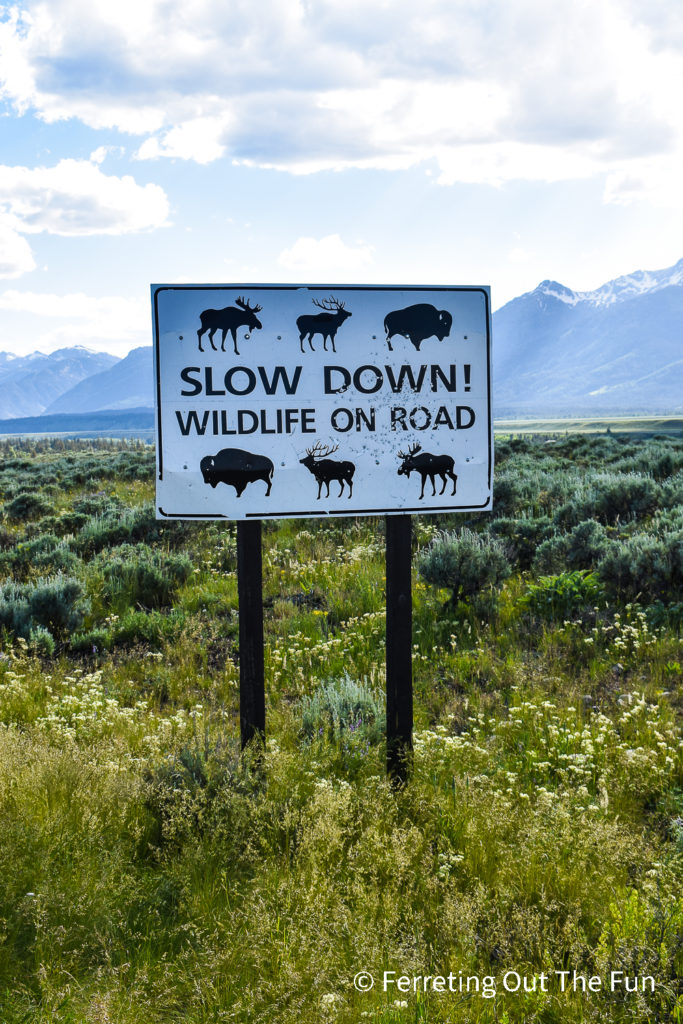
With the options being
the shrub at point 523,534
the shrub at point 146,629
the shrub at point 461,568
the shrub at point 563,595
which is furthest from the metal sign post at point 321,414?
the shrub at point 523,534

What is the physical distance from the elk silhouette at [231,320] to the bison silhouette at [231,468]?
524mm

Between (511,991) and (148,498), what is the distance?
13221 millimetres

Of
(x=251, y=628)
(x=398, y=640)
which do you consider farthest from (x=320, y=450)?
(x=398, y=640)

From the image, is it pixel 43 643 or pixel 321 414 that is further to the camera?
pixel 43 643

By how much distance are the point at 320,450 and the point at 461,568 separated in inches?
151

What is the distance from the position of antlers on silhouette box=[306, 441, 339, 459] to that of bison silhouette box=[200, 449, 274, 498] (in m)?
0.30

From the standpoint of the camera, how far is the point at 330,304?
12.4 feet

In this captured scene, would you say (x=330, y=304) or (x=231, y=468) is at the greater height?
(x=330, y=304)

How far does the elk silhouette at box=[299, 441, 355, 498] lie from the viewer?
3781 mm

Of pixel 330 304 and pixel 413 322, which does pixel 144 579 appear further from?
pixel 413 322

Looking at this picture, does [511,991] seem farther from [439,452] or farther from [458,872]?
[439,452]

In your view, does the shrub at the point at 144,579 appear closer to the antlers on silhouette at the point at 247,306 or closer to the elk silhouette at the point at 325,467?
the elk silhouette at the point at 325,467

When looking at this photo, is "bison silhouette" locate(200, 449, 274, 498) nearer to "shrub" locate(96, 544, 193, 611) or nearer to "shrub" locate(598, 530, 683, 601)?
"shrub" locate(96, 544, 193, 611)

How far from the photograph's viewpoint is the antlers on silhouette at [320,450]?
379 centimetres
